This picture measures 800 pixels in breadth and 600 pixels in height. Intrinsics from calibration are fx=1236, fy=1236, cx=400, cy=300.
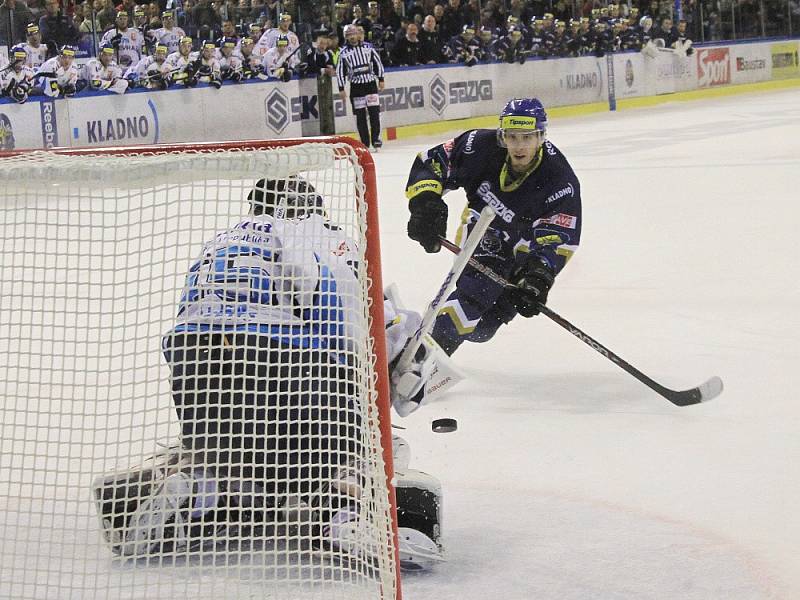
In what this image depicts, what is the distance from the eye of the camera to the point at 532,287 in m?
3.52

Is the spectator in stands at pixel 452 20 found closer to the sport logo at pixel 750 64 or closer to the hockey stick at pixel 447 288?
the sport logo at pixel 750 64

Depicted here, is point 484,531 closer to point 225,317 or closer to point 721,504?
point 721,504

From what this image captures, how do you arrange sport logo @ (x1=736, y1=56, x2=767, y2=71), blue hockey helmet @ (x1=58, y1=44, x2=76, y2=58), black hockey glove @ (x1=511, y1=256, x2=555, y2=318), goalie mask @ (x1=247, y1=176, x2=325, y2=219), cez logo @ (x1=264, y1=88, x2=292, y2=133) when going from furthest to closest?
sport logo @ (x1=736, y1=56, x2=767, y2=71), cez logo @ (x1=264, y1=88, x2=292, y2=133), blue hockey helmet @ (x1=58, y1=44, x2=76, y2=58), black hockey glove @ (x1=511, y1=256, x2=555, y2=318), goalie mask @ (x1=247, y1=176, x2=325, y2=219)

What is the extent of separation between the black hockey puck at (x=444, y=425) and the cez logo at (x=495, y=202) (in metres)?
0.96

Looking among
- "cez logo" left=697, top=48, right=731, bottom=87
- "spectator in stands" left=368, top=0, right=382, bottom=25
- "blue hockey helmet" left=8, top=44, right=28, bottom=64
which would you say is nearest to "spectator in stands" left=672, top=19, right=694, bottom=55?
"cez logo" left=697, top=48, right=731, bottom=87

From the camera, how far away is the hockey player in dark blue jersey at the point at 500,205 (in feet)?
12.3

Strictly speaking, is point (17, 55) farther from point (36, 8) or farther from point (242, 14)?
point (242, 14)

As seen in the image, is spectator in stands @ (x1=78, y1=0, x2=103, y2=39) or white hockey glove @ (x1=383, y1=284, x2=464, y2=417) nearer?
white hockey glove @ (x1=383, y1=284, x2=464, y2=417)

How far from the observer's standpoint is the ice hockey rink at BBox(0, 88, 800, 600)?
2.38 m

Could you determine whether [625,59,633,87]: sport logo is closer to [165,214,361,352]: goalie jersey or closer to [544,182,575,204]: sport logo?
[544,182,575,204]: sport logo

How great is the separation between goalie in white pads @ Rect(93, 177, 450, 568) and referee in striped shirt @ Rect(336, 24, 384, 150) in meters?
9.42

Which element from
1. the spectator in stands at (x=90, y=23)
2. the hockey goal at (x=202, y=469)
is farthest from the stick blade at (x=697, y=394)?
the spectator in stands at (x=90, y=23)

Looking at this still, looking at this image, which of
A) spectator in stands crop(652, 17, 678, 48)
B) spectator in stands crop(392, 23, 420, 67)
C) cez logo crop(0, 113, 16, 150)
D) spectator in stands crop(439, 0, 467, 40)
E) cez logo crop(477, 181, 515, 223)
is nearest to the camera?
cez logo crop(477, 181, 515, 223)

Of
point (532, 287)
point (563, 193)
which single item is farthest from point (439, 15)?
point (532, 287)
